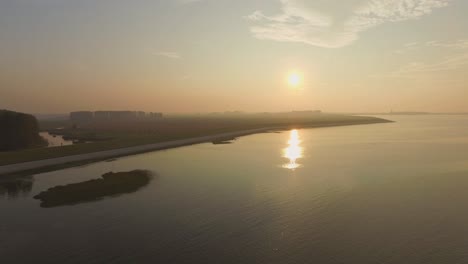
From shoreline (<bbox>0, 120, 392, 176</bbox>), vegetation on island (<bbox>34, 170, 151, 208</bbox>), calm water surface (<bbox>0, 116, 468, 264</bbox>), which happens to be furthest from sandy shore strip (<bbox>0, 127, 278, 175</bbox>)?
vegetation on island (<bbox>34, 170, 151, 208</bbox>)

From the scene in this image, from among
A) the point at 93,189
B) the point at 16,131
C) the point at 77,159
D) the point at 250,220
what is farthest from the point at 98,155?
the point at 250,220

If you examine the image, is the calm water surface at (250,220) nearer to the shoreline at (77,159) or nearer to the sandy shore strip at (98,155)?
the shoreline at (77,159)

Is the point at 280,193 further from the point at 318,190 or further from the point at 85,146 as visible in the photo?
the point at 85,146

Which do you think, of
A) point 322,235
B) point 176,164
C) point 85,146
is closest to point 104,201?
point 322,235

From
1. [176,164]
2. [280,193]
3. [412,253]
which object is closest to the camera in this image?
[412,253]

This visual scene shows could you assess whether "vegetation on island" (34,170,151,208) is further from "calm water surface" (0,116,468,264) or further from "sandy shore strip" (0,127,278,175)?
"sandy shore strip" (0,127,278,175)

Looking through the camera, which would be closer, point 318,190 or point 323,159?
point 318,190

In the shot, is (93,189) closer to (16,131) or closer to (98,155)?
(98,155)
